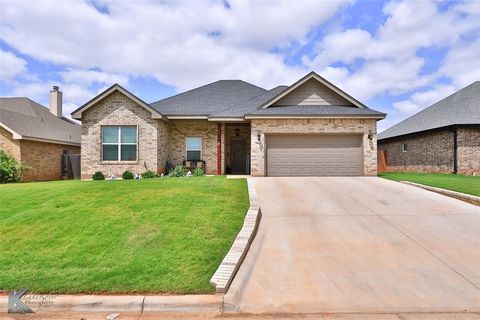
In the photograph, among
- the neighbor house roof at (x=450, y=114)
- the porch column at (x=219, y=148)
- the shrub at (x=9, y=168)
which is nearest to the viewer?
the shrub at (x=9, y=168)

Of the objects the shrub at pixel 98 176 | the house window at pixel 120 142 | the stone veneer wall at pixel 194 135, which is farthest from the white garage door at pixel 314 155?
the shrub at pixel 98 176

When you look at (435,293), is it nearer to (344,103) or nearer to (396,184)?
(396,184)

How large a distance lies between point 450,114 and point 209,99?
16.9 metres

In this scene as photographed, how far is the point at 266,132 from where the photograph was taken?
14539 millimetres

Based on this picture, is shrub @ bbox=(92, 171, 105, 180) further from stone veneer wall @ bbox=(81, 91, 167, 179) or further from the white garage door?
the white garage door

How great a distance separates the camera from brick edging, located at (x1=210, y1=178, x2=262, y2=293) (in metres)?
4.00

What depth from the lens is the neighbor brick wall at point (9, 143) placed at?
55.0 ft

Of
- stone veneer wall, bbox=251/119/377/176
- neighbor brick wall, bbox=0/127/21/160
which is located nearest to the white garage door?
stone veneer wall, bbox=251/119/377/176

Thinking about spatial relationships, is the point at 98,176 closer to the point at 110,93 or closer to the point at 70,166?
the point at 110,93

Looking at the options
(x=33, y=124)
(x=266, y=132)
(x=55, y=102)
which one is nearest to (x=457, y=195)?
(x=266, y=132)

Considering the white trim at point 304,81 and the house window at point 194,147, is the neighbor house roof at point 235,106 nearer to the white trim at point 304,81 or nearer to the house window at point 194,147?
the white trim at point 304,81

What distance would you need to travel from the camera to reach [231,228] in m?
5.96

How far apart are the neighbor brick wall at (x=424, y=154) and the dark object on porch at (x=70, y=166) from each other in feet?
80.2

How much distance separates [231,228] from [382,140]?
23533mm
